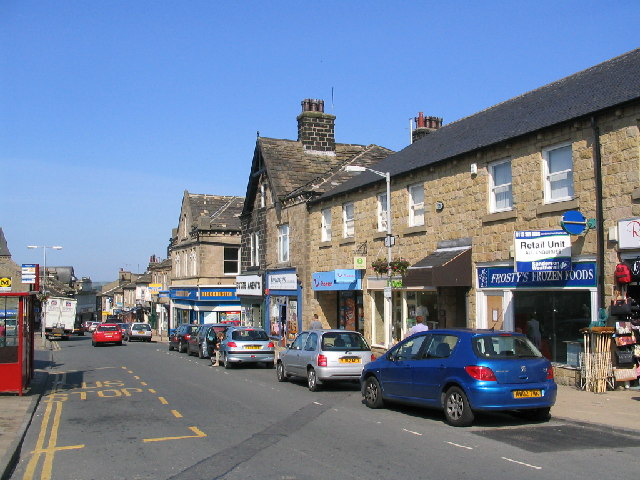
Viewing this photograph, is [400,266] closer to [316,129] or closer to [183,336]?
[183,336]

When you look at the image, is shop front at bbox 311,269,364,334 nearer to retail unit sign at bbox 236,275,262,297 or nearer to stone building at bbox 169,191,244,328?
retail unit sign at bbox 236,275,262,297

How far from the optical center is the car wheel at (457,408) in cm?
1057

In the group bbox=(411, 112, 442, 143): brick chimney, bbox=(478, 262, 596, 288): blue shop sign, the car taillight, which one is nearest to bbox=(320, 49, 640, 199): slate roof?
bbox=(478, 262, 596, 288): blue shop sign

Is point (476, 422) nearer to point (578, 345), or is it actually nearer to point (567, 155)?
point (578, 345)

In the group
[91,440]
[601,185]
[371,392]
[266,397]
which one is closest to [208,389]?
[266,397]

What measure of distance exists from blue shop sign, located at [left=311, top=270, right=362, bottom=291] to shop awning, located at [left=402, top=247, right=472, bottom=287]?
21.1 feet

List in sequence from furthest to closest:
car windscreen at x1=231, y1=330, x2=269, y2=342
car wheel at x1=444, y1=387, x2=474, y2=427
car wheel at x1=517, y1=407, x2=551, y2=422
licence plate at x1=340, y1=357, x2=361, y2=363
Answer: car windscreen at x1=231, y1=330, x2=269, y2=342 < licence plate at x1=340, y1=357, x2=361, y2=363 < car wheel at x1=517, y1=407, x2=551, y2=422 < car wheel at x1=444, y1=387, x2=474, y2=427

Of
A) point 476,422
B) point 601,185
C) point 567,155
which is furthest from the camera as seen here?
point 567,155

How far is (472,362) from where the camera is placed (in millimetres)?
10633

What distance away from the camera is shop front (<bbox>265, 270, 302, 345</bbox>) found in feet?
103

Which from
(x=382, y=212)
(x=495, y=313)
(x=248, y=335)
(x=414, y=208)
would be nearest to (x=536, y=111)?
(x=414, y=208)

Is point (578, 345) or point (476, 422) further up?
point (578, 345)

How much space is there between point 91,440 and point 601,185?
38.1 ft

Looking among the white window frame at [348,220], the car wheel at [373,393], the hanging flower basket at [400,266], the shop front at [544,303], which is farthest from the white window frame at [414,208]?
the car wheel at [373,393]
